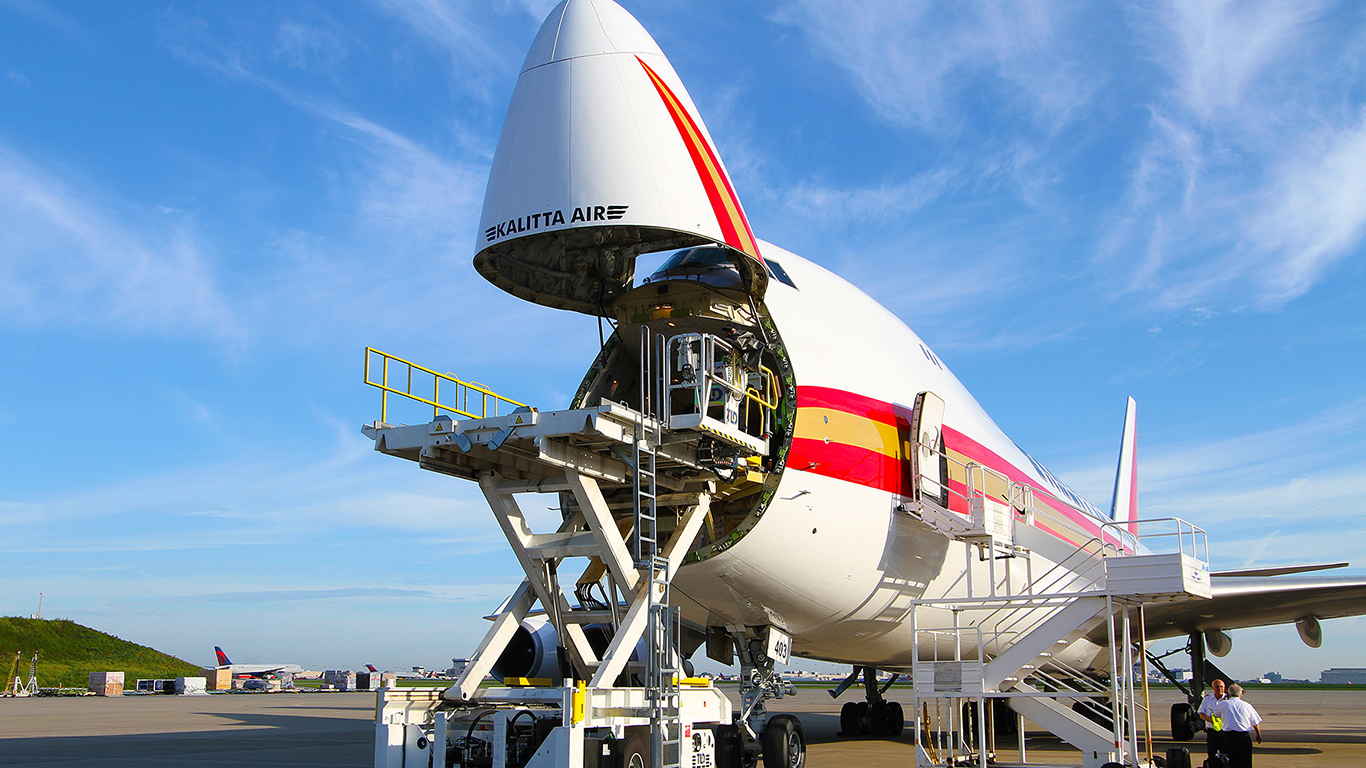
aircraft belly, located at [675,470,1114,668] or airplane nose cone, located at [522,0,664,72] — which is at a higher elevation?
airplane nose cone, located at [522,0,664,72]

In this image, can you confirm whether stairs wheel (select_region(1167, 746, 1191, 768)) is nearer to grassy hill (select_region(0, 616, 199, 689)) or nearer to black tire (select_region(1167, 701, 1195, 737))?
black tire (select_region(1167, 701, 1195, 737))

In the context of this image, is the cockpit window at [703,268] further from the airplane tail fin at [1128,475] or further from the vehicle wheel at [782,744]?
the airplane tail fin at [1128,475]

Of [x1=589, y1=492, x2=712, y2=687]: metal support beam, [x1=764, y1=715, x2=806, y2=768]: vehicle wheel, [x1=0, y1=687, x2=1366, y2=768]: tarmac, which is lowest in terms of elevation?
[x1=0, y1=687, x2=1366, y2=768]: tarmac

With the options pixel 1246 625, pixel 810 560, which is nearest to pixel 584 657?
pixel 810 560

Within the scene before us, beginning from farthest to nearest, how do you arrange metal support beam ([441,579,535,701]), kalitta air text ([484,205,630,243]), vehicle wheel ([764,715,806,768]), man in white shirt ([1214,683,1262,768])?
man in white shirt ([1214,683,1262,768]), vehicle wheel ([764,715,806,768]), metal support beam ([441,579,535,701]), kalitta air text ([484,205,630,243])

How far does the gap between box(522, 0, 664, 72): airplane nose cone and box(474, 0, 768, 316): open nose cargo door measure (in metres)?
0.01

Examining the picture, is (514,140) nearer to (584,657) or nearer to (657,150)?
(657,150)

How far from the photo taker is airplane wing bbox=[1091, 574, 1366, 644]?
14539mm

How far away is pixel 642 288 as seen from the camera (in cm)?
1027

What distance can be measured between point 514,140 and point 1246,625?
15.5 m

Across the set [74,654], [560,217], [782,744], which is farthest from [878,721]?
[74,654]

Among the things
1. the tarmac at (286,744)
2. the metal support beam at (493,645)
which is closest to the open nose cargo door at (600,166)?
the metal support beam at (493,645)

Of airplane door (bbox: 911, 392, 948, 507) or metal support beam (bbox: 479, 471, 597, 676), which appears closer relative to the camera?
metal support beam (bbox: 479, 471, 597, 676)

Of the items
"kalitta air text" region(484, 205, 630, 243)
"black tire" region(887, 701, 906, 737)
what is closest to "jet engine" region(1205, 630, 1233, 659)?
"black tire" region(887, 701, 906, 737)
